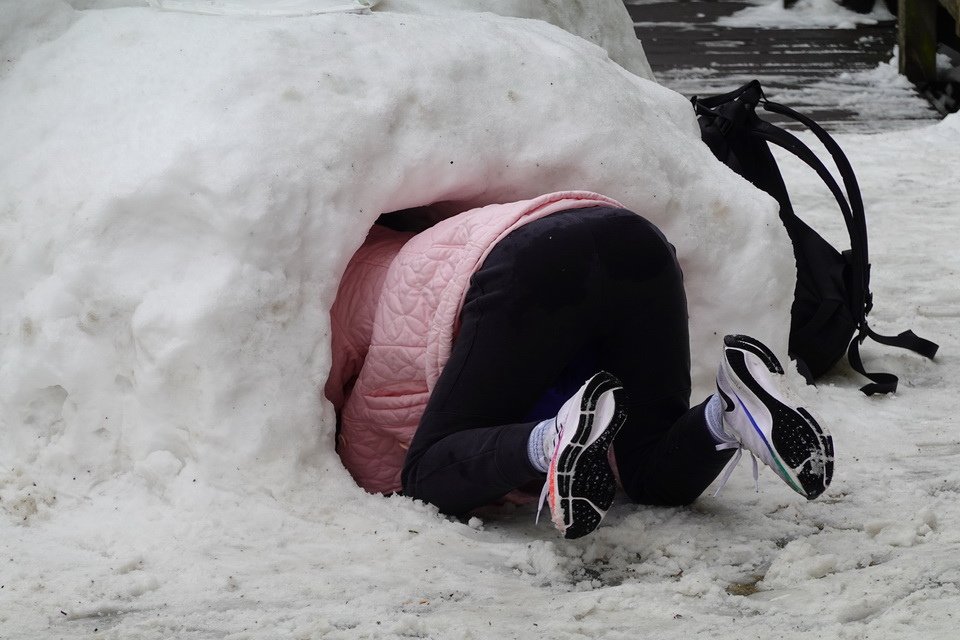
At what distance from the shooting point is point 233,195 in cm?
197

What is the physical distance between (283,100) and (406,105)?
239mm

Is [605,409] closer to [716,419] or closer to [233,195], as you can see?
[716,419]

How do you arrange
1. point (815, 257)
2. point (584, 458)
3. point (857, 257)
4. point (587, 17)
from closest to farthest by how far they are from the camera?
1. point (584, 458)
2. point (857, 257)
3. point (815, 257)
4. point (587, 17)

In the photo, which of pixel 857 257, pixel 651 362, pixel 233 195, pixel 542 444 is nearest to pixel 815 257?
pixel 857 257

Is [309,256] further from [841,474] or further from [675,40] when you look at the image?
[675,40]

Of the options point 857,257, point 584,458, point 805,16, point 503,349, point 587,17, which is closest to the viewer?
point 584,458

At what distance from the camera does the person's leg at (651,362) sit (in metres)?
1.92

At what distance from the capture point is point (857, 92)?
20.0 feet

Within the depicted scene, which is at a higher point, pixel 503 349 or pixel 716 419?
pixel 503 349

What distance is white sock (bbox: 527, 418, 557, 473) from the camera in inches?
67.6

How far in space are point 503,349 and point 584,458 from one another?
0.87ft

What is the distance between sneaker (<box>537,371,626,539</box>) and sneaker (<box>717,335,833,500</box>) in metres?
0.20

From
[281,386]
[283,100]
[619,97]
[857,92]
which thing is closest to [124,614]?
[281,386]

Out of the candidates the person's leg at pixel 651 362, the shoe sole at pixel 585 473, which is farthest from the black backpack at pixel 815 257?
the shoe sole at pixel 585 473
